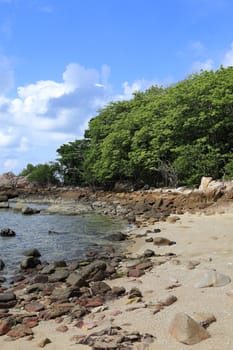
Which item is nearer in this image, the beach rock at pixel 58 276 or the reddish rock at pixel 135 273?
the reddish rock at pixel 135 273

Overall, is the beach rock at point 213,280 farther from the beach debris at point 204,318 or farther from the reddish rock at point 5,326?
the reddish rock at point 5,326

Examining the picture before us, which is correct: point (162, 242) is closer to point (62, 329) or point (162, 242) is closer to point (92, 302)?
point (92, 302)

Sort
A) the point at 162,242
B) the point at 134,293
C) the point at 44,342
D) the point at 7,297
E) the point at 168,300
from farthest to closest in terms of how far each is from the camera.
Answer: the point at 162,242 < the point at 7,297 < the point at 134,293 < the point at 168,300 < the point at 44,342

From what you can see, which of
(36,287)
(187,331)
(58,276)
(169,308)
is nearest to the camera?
(187,331)

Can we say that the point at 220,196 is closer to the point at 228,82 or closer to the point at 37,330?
the point at 228,82

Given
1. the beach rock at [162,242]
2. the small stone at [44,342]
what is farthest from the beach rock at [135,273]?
the beach rock at [162,242]

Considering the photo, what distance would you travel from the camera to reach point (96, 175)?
4903 centimetres

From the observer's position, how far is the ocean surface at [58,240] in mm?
13164

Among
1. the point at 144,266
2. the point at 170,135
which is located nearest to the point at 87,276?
the point at 144,266

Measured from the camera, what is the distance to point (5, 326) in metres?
6.26

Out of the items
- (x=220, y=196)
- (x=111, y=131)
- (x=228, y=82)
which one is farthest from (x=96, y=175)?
(x=220, y=196)

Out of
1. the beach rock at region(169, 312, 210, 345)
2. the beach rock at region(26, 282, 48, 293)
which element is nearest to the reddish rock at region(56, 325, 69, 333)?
the beach rock at region(169, 312, 210, 345)

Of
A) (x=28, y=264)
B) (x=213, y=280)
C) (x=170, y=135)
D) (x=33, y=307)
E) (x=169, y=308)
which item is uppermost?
(x=170, y=135)

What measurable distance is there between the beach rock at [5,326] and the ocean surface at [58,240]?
163 inches
